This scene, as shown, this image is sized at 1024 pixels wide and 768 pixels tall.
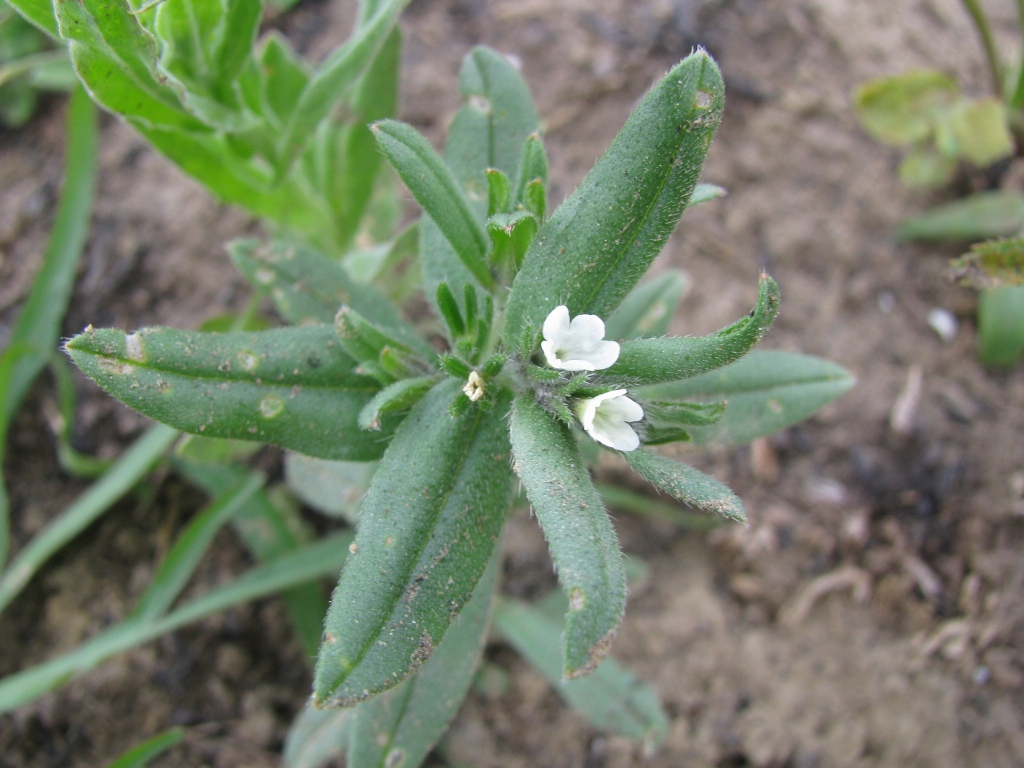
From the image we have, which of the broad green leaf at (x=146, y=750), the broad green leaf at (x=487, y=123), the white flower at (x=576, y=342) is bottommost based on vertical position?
the broad green leaf at (x=146, y=750)

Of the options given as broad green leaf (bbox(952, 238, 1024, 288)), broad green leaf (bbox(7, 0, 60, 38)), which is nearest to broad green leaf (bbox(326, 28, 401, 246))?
broad green leaf (bbox(7, 0, 60, 38))

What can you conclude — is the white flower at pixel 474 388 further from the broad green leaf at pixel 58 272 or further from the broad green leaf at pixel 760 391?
the broad green leaf at pixel 58 272

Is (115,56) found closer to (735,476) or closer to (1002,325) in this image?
(735,476)

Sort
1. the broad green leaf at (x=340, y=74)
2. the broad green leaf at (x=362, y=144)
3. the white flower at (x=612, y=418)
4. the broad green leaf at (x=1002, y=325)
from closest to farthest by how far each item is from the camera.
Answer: the white flower at (x=612, y=418), the broad green leaf at (x=340, y=74), the broad green leaf at (x=362, y=144), the broad green leaf at (x=1002, y=325)

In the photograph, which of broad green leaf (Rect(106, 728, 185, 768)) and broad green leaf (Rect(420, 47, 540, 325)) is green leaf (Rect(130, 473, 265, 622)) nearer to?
broad green leaf (Rect(106, 728, 185, 768))

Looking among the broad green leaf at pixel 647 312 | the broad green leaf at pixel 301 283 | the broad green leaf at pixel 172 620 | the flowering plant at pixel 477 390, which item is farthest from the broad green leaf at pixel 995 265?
the broad green leaf at pixel 172 620

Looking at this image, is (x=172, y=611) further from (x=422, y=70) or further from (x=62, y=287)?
(x=422, y=70)
